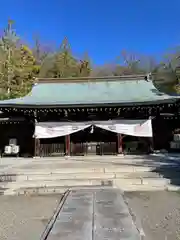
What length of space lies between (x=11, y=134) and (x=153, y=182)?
9.74m

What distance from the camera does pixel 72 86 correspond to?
16.0m

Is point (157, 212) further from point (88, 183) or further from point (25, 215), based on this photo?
point (25, 215)

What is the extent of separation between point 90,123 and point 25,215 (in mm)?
7721

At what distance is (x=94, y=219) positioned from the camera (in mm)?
4199

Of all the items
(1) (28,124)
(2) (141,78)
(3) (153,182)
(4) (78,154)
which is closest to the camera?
(3) (153,182)

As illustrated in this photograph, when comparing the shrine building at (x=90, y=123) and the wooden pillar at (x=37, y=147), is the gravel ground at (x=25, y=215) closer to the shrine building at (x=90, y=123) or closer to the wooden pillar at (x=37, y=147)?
the wooden pillar at (x=37, y=147)

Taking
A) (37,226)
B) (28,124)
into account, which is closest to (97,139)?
(28,124)

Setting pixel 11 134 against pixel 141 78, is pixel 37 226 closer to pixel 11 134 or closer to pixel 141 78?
pixel 11 134

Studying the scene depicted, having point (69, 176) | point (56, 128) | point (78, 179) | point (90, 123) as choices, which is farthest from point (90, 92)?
point (78, 179)

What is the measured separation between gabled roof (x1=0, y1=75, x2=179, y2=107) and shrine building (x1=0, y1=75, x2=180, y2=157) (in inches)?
2.1

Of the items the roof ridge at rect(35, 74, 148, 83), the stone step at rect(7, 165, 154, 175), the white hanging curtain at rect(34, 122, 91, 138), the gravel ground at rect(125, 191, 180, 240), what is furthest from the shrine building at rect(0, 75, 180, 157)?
the gravel ground at rect(125, 191, 180, 240)

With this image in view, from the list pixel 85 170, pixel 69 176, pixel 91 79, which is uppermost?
pixel 91 79

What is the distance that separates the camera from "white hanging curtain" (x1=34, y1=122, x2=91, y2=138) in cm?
1217

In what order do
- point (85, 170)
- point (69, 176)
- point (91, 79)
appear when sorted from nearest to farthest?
point (69, 176) → point (85, 170) → point (91, 79)
